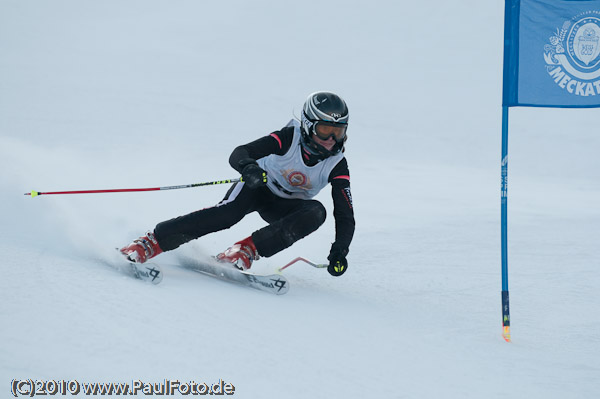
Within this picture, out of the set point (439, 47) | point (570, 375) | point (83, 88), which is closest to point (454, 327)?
point (570, 375)

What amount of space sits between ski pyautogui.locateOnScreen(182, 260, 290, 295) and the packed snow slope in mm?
83

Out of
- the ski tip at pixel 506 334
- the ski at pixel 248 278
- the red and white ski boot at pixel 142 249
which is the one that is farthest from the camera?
the ski at pixel 248 278

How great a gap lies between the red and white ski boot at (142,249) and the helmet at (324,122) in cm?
122

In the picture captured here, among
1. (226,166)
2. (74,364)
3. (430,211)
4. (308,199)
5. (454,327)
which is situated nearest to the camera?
(74,364)

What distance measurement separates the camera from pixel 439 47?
2148 centimetres

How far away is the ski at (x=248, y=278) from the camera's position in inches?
162

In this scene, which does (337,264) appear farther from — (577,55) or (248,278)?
(577,55)

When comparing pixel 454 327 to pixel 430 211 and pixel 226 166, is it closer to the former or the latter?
pixel 430 211

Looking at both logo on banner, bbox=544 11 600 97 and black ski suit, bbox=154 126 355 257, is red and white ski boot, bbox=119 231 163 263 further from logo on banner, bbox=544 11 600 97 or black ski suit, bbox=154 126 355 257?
logo on banner, bbox=544 11 600 97

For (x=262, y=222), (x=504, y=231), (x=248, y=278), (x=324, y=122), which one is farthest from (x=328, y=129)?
(x=262, y=222)

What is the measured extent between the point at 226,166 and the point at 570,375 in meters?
7.63

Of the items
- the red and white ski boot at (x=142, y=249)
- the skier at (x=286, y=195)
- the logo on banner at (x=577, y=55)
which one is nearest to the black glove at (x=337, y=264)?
the skier at (x=286, y=195)

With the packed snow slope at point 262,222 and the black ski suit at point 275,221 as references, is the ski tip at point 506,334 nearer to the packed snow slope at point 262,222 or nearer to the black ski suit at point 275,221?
the packed snow slope at point 262,222

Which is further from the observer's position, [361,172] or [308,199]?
[361,172]
